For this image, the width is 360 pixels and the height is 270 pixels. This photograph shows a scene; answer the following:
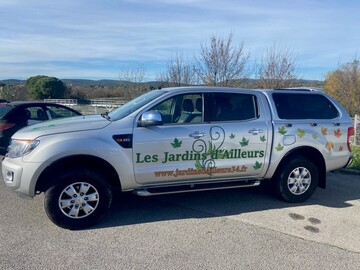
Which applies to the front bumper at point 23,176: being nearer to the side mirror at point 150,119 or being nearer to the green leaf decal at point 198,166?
the side mirror at point 150,119

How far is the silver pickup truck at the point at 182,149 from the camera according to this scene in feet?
13.5

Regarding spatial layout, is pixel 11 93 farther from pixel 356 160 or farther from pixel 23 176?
pixel 356 160

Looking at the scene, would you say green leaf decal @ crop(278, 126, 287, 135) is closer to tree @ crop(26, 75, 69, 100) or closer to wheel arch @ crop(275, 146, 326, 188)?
wheel arch @ crop(275, 146, 326, 188)

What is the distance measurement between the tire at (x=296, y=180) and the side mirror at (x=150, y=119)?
222 centimetres

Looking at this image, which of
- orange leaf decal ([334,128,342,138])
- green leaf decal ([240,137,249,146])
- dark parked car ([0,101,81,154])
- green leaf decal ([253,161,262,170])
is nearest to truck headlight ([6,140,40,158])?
green leaf decal ([240,137,249,146])

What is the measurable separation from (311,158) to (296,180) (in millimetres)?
522

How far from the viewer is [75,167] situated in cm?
427

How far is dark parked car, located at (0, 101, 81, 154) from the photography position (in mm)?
7664

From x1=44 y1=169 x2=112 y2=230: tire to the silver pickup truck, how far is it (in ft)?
0.04

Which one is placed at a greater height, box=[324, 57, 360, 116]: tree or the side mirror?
box=[324, 57, 360, 116]: tree

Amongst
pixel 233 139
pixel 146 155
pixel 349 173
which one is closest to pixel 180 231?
pixel 146 155

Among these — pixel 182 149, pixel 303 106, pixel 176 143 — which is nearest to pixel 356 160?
pixel 303 106

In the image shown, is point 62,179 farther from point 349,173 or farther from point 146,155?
point 349,173

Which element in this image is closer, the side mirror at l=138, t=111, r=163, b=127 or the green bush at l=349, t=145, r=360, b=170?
the side mirror at l=138, t=111, r=163, b=127
